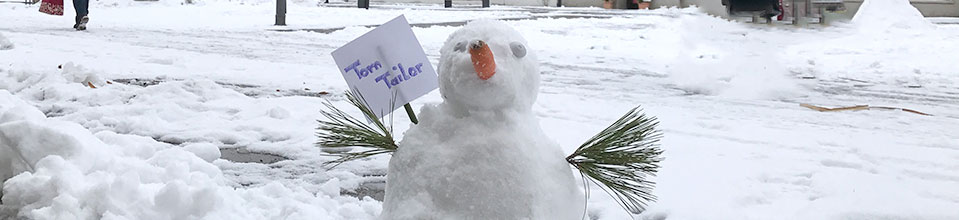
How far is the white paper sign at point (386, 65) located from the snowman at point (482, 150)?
0.73 feet

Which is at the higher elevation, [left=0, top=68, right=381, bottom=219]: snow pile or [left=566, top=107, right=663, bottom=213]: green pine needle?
[left=566, top=107, right=663, bottom=213]: green pine needle

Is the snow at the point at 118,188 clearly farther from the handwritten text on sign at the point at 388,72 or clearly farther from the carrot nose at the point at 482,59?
the carrot nose at the point at 482,59

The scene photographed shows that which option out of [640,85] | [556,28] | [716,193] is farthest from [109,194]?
[556,28]

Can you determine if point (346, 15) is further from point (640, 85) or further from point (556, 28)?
point (640, 85)

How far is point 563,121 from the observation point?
4.65m

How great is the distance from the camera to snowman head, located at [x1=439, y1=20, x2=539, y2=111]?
5.31 feet

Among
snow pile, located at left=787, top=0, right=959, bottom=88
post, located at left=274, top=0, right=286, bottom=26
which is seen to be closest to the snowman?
snow pile, located at left=787, top=0, right=959, bottom=88

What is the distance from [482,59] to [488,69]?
0.02 m

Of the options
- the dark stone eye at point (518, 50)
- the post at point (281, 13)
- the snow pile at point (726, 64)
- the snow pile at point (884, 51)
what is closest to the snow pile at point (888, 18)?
the snow pile at point (884, 51)

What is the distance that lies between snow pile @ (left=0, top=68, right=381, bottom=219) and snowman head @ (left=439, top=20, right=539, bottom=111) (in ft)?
3.13

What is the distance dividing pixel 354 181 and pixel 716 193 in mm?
1253

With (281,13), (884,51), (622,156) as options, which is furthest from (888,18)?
(622,156)

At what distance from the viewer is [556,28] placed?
13555mm

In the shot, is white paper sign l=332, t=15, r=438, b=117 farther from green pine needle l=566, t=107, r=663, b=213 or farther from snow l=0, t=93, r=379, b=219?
snow l=0, t=93, r=379, b=219
